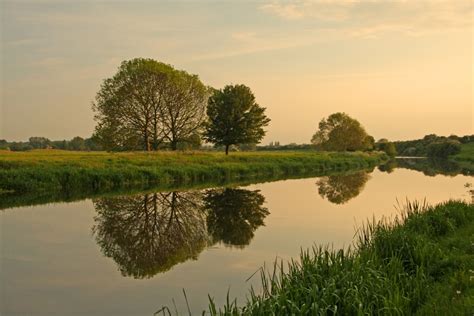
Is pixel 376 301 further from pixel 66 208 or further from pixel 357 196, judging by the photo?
pixel 357 196

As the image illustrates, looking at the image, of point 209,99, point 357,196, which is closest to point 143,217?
point 357,196

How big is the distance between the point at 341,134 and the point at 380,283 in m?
71.2

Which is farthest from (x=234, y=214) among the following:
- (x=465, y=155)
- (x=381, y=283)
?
(x=465, y=155)

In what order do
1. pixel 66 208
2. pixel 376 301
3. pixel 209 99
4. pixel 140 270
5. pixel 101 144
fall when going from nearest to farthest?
pixel 376 301
pixel 140 270
pixel 66 208
pixel 101 144
pixel 209 99

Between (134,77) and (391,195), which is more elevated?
(134,77)

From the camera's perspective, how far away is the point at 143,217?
667 inches

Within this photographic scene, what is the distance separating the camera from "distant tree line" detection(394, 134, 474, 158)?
90.0m

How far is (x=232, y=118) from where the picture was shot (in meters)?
43.9

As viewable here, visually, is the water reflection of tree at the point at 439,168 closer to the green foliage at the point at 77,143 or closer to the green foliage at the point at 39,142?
the green foliage at the point at 77,143

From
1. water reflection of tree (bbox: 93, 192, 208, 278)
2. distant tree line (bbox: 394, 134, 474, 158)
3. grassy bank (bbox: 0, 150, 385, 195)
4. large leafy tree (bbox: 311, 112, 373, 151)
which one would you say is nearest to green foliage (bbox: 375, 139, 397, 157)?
distant tree line (bbox: 394, 134, 474, 158)

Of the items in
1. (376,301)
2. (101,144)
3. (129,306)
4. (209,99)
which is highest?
(209,99)

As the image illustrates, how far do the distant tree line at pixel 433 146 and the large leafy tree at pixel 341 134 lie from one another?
2153 cm

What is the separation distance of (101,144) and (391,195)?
26.8 m

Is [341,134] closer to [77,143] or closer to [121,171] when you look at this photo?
[77,143]
